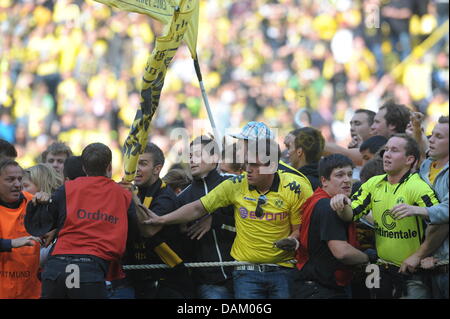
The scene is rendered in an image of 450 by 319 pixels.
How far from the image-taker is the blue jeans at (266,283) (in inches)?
283

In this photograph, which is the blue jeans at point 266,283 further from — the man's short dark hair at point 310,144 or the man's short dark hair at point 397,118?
the man's short dark hair at point 397,118

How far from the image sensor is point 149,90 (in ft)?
24.2

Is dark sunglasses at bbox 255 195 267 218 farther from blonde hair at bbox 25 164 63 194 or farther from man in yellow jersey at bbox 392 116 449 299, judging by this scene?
blonde hair at bbox 25 164 63 194

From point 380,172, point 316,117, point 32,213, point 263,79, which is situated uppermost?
point 263,79

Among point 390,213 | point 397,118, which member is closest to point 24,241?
point 390,213

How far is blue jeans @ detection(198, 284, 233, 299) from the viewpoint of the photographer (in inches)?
293

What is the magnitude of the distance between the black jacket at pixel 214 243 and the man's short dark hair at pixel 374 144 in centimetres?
188

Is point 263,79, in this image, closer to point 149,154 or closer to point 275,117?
A: point 275,117

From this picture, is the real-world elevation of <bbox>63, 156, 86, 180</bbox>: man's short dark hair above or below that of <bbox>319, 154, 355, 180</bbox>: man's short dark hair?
above

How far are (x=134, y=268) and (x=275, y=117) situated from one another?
10.9 meters

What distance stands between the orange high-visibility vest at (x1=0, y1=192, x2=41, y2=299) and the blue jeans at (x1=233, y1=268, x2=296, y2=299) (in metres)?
1.74

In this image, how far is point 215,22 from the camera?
69.5ft

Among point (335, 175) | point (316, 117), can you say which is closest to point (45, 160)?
point (335, 175)

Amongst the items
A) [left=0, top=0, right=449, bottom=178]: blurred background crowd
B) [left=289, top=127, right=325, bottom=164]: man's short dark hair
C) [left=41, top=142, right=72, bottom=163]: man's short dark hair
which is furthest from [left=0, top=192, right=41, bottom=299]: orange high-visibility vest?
[left=0, top=0, right=449, bottom=178]: blurred background crowd
